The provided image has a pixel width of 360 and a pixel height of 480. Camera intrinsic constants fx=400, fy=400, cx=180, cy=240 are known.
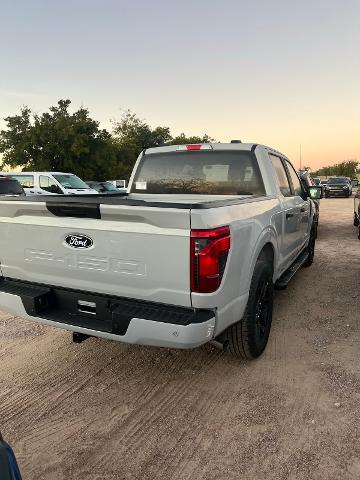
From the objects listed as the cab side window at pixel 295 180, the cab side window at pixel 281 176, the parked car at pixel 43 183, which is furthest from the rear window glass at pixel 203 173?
the parked car at pixel 43 183

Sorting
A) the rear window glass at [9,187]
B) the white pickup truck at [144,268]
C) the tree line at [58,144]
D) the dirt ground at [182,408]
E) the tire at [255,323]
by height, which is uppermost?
the tree line at [58,144]

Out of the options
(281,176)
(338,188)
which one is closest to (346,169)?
(338,188)

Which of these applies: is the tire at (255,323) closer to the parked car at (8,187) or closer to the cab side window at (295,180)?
the cab side window at (295,180)

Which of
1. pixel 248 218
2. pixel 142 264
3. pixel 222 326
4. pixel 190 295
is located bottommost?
pixel 222 326

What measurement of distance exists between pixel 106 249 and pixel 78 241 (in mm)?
255

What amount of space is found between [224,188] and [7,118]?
41.2m

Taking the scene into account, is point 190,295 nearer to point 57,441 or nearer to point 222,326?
point 222,326

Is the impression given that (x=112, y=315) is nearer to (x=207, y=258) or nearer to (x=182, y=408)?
(x=207, y=258)

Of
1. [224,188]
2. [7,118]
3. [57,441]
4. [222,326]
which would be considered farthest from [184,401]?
[7,118]

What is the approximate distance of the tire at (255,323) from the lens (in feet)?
10.7

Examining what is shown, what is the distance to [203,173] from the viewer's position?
4398 mm

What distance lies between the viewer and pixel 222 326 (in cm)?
277

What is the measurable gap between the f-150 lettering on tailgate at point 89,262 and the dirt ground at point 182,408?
1.06 m

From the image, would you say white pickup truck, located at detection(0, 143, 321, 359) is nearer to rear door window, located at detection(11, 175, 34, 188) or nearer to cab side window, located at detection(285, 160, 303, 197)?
cab side window, located at detection(285, 160, 303, 197)
